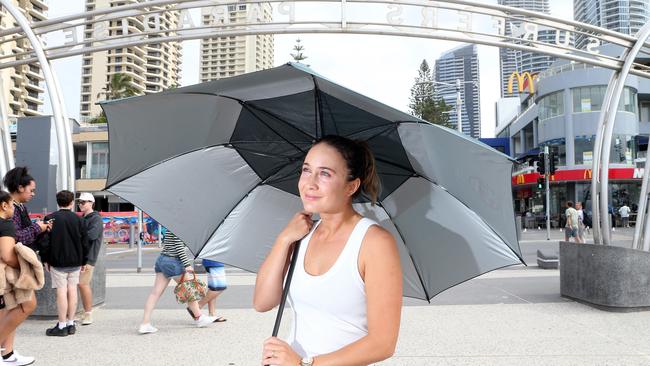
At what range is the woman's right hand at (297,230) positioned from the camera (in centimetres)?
182

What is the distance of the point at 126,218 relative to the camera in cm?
2675

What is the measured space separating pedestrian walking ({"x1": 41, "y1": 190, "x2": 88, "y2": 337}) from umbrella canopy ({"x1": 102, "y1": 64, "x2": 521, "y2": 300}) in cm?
397

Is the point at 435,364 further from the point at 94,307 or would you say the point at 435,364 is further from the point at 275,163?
the point at 94,307

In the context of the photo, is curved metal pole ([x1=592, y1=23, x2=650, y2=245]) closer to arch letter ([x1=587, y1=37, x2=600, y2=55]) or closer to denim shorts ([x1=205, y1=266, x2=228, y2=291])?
arch letter ([x1=587, y1=37, x2=600, y2=55])

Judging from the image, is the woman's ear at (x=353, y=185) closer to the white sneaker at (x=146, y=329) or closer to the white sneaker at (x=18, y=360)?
the white sneaker at (x=18, y=360)

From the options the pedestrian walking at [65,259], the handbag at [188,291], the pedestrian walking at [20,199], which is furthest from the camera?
the handbag at [188,291]

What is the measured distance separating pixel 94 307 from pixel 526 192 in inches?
1774

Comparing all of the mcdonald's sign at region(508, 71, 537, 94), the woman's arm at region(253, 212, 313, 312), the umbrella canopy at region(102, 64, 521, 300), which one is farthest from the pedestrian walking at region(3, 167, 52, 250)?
the mcdonald's sign at region(508, 71, 537, 94)

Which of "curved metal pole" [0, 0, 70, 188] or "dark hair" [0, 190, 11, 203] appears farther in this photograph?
"curved metal pole" [0, 0, 70, 188]

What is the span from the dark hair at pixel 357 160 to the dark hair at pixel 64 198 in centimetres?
538

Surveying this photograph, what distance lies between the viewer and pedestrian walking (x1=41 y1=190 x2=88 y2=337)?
590 cm

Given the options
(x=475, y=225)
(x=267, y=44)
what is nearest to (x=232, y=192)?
(x=475, y=225)

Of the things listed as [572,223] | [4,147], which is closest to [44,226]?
[4,147]

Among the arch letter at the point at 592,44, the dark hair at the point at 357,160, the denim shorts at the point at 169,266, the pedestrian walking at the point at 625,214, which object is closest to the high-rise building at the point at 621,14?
the pedestrian walking at the point at 625,214
